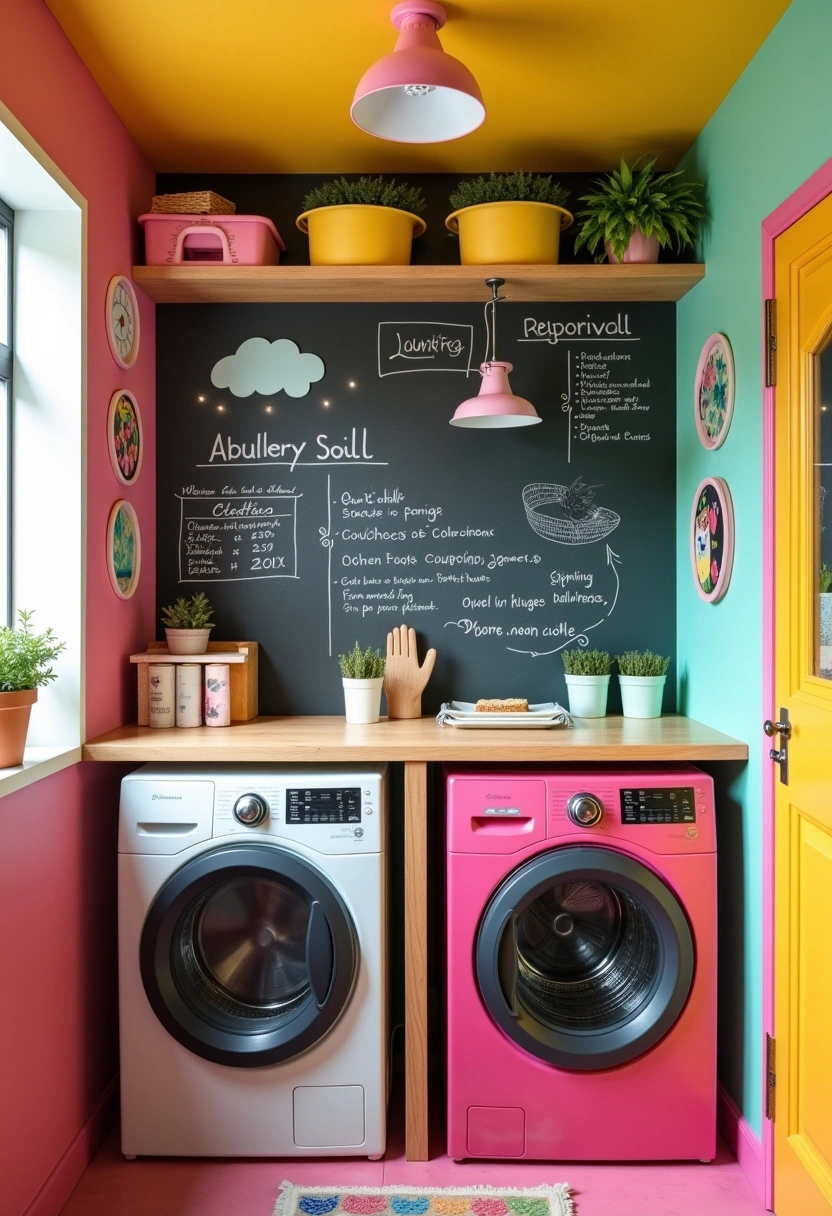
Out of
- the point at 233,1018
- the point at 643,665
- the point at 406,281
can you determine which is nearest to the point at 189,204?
the point at 406,281

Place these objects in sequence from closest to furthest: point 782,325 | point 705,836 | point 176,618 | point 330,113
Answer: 1. point 782,325
2. point 705,836
3. point 330,113
4. point 176,618

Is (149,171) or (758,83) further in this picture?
(149,171)

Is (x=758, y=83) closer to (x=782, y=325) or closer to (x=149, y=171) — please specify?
(x=782, y=325)

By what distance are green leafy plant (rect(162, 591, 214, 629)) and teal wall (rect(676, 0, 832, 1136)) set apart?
4.95 ft

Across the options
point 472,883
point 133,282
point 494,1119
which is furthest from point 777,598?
point 133,282

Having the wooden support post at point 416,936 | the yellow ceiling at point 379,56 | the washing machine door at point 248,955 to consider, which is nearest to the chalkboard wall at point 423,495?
the yellow ceiling at point 379,56

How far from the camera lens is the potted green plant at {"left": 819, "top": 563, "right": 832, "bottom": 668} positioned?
6.33ft

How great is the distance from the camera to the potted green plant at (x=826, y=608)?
193 cm

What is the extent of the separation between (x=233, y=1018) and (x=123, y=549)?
4.29ft

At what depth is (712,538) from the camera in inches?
102

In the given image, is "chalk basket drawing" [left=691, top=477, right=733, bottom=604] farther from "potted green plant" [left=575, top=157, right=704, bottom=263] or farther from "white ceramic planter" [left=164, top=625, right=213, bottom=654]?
"white ceramic planter" [left=164, top=625, right=213, bottom=654]

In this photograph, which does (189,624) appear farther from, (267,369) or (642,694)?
(642,694)

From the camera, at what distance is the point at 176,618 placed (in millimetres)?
2834

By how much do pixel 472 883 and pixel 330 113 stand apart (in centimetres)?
211
